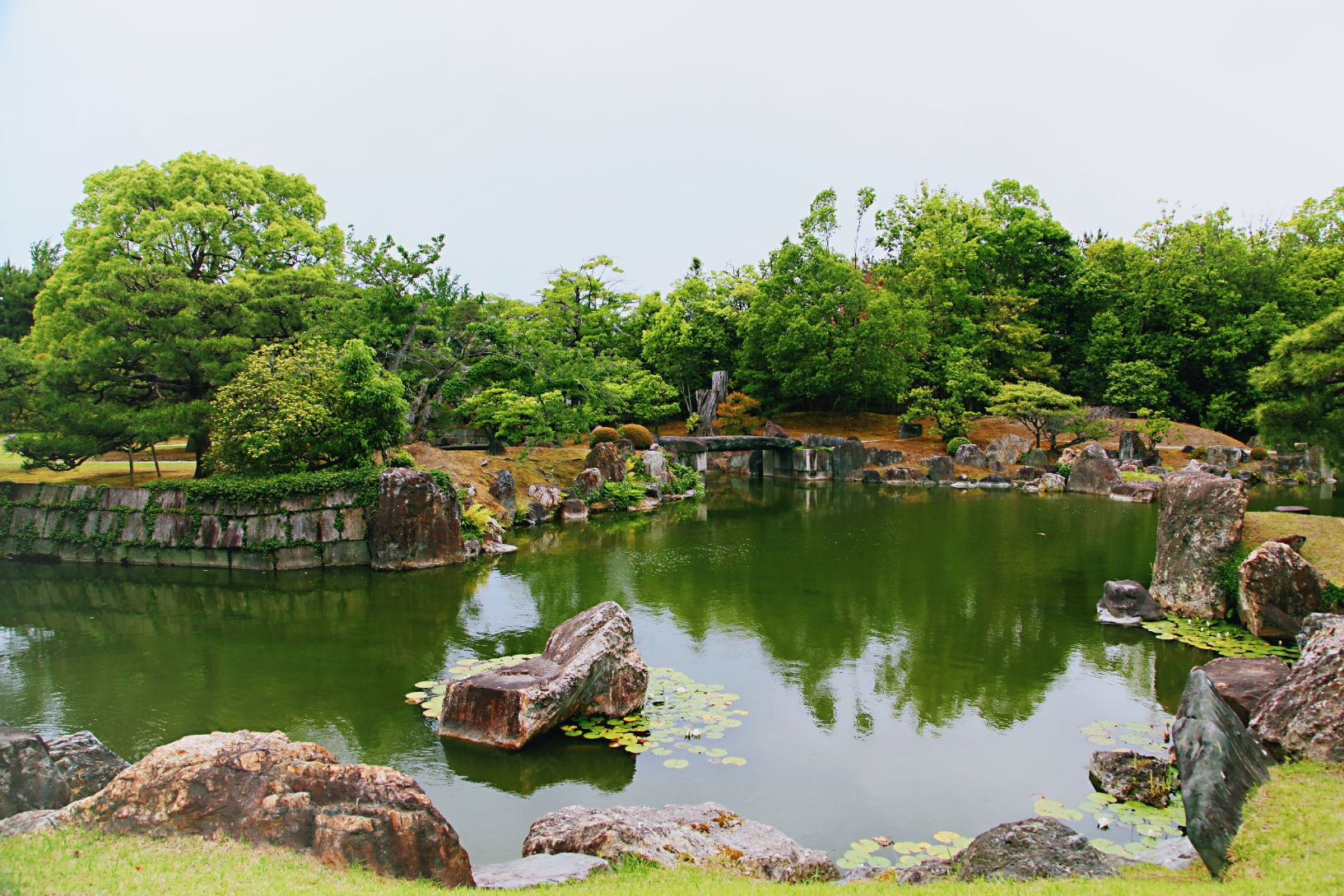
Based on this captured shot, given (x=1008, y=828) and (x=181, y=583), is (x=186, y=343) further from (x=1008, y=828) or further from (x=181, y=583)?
(x=1008, y=828)

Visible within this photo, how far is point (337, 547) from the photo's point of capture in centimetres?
1552

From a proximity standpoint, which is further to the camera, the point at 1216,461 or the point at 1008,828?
the point at 1216,461

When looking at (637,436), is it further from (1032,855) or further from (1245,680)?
(1032,855)

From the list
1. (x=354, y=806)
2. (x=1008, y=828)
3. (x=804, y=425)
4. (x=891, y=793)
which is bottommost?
(x=891, y=793)

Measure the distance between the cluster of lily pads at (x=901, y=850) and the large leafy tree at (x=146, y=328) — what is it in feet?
52.5

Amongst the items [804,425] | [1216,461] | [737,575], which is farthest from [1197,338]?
[737,575]

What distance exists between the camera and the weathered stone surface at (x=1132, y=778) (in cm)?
643

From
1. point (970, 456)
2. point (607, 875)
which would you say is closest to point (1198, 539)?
point (607, 875)

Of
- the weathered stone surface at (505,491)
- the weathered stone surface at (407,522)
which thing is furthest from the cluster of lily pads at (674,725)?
the weathered stone surface at (505,491)

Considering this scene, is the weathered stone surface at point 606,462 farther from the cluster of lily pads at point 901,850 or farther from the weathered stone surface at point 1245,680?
the cluster of lily pads at point 901,850

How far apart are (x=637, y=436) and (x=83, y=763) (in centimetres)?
2604

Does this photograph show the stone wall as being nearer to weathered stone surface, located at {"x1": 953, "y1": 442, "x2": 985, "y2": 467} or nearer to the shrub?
the shrub

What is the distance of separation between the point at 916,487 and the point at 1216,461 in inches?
501

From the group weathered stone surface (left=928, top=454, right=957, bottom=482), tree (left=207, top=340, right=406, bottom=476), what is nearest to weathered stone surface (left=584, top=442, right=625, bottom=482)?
tree (left=207, top=340, right=406, bottom=476)
